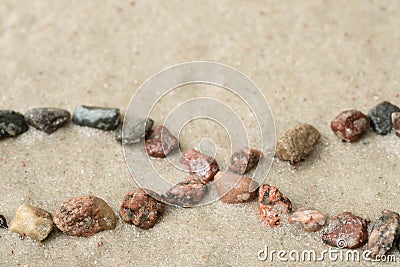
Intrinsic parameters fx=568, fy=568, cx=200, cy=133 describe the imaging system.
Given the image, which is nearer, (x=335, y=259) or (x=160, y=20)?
(x=335, y=259)

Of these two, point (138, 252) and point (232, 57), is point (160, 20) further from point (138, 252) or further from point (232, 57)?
point (138, 252)

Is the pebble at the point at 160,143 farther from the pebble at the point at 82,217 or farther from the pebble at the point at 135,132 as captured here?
the pebble at the point at 82,217

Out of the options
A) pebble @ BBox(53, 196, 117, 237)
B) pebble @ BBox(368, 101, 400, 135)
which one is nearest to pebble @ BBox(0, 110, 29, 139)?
pebble @ BBox(53, 196, 117, 237)

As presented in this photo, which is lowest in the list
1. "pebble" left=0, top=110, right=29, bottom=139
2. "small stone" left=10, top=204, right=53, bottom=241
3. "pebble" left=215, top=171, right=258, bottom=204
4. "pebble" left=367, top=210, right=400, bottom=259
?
"small stone" left=10, top=204, right=53, bottom=241

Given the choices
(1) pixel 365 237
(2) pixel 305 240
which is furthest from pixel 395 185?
(2) pixel 305 240

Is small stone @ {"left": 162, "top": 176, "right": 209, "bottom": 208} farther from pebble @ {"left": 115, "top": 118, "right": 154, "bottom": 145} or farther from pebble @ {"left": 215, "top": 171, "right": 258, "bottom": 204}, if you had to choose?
pebble @ {"left": 115, "top": 118, "right": 154, "bottom": 145}

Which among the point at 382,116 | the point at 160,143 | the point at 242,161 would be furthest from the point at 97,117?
the point at 382,116

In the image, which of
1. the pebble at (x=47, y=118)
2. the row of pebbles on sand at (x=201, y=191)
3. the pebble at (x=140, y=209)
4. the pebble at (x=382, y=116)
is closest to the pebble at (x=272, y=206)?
the row of pebbles on sand at (x=201, y=191)
